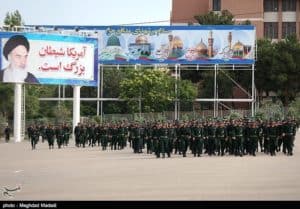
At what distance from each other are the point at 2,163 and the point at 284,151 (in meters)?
11.4

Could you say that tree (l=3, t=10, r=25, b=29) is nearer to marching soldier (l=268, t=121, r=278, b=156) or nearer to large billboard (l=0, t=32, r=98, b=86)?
large billboard (l=0, t=32, r=98, b=86)

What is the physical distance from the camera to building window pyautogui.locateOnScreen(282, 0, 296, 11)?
256ft

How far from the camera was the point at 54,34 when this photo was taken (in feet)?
159

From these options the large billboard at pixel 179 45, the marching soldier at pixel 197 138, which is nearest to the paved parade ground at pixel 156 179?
the marching soldier at pixel 197 138

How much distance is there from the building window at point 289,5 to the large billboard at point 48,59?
34498mm

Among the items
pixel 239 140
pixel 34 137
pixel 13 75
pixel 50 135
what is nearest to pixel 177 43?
pixel 13 75

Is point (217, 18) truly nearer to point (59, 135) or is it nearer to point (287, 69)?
point (287, 69)

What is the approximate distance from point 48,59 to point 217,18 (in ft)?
94.6

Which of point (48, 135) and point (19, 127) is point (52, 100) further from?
point (48, 135)

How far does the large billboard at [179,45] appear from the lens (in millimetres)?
55562

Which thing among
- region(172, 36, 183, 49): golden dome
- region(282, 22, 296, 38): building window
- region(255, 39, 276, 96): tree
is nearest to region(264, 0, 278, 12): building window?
region(282, 22, 296, 38): building window

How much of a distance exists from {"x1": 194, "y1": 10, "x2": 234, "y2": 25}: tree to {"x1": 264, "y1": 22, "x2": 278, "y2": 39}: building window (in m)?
6.44

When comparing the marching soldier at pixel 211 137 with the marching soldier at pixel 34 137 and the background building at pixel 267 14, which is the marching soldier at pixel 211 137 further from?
the background building at pixel 267 14

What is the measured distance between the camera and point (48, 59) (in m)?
48.3
